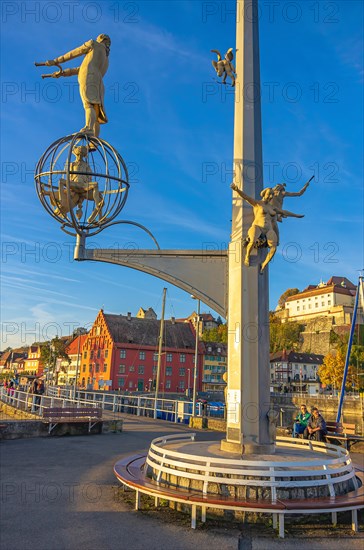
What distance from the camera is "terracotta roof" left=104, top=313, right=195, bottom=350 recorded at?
239 ft

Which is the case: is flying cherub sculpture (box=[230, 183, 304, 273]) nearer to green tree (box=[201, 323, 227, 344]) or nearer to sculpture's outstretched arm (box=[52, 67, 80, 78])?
sculpture's outstretched arm (box=[52, 67, 80, 78])

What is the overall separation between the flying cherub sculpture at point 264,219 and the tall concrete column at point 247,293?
36cm

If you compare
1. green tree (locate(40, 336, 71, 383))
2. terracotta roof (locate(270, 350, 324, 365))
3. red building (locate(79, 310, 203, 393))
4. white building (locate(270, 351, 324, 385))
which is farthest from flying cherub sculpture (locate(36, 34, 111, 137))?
terracotta roof (locate(270, 350, 324, 365))

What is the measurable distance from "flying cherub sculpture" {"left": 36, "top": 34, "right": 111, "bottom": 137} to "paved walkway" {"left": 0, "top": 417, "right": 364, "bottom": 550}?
24.3 feet

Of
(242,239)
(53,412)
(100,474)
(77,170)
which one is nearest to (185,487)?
(100,474)

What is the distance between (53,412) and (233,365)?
32.1 feet

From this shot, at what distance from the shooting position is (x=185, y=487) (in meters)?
7.27

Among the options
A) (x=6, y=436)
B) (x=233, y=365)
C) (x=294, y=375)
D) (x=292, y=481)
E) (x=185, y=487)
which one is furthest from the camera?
(x=294, y=375)

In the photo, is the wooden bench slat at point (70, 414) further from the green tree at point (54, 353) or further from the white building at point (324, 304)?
the white building at point (324, 304)

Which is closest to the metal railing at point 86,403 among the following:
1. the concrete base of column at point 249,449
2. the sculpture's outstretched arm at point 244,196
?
the concrete base of column at point 249,449

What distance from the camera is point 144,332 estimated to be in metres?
74.7

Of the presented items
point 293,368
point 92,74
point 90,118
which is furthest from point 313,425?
point 293,368

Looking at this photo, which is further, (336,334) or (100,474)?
A: (336,334)

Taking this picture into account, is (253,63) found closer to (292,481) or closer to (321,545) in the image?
(292,481)
